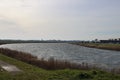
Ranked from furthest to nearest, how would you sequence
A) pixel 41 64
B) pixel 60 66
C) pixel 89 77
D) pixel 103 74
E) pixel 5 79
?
pixel 41 64 < pixel 60 66 < pixel 103 74 < pixel 89 77 < pixel 5 79

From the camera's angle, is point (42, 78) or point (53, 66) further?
point (53, 66)

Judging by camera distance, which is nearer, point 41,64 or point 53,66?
point 53,66

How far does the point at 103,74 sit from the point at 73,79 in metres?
3.07

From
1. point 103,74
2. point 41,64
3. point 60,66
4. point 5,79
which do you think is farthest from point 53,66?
point 5,79

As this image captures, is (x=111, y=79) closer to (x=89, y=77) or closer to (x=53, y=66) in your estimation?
(x=89, y=77)

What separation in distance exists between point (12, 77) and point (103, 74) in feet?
21.7

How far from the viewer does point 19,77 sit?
57.8 feet

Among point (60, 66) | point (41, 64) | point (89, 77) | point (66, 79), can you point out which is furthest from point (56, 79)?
point (41, 64)

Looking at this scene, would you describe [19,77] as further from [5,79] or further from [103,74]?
[103,74]

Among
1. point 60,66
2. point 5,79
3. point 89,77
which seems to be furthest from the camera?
point 60,66

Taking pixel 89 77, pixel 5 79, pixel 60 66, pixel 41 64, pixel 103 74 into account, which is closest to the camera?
pixel 5 79

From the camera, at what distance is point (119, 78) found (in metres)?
18.6

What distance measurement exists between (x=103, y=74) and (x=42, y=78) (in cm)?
473

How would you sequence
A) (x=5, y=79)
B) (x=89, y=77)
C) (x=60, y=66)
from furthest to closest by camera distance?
1. (x=60, y=66)
2. (x=89, y=77)
3. (x=5, y=79)
